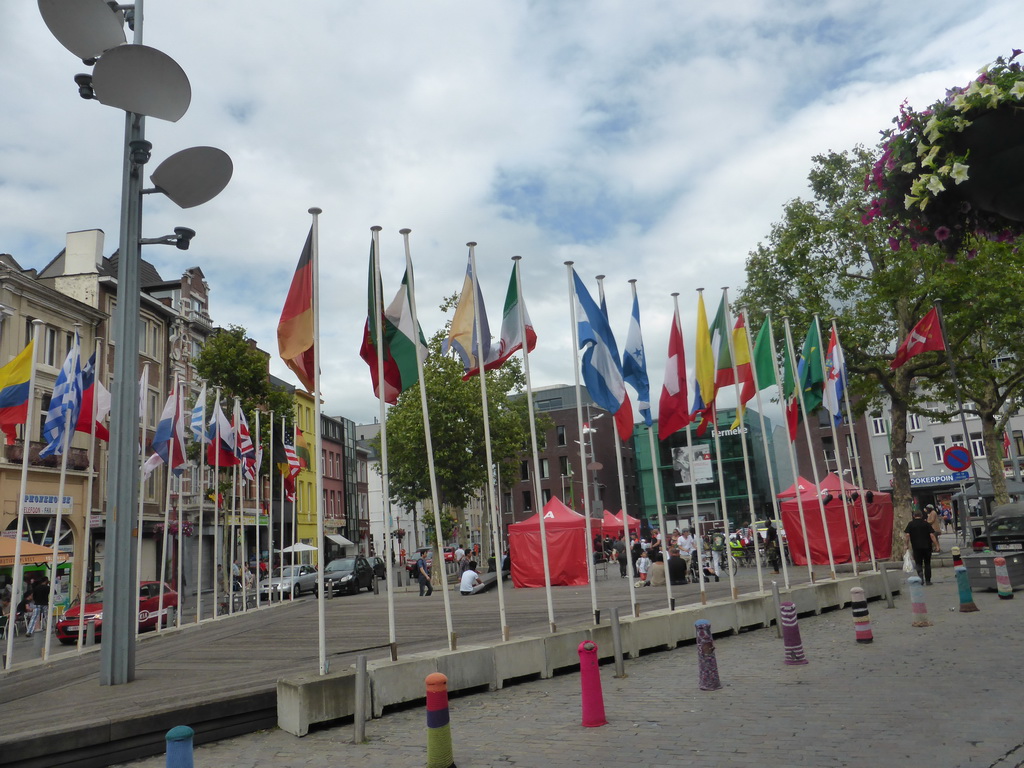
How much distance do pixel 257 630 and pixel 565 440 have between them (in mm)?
72003

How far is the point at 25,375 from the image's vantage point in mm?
15125

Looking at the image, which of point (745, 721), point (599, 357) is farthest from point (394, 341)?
point (745, 721)

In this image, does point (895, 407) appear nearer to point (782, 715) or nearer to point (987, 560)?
point (987, 560)

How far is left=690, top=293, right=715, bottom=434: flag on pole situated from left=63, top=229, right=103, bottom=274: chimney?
1334 inches

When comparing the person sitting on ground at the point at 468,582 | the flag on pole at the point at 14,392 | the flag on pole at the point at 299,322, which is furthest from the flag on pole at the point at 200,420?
the flag on pole at the point at 299,322

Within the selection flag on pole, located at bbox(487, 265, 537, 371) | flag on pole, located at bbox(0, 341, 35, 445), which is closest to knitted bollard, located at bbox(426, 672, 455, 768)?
flag on pole, located at bbox(487, 265, 537, 371)

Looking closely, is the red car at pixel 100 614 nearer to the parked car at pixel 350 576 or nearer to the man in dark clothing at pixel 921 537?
the parked car at pixel 350 576

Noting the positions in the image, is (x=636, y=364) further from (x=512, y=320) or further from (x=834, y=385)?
(x=834, y=385)

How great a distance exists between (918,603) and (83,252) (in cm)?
3974

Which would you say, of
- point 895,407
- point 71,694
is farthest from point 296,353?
point 895,407

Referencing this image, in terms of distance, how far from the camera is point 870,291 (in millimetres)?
29219

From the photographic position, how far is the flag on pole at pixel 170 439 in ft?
61.6

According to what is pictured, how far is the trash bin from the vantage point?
1868cm

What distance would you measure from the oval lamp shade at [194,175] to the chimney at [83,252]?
109 ft
